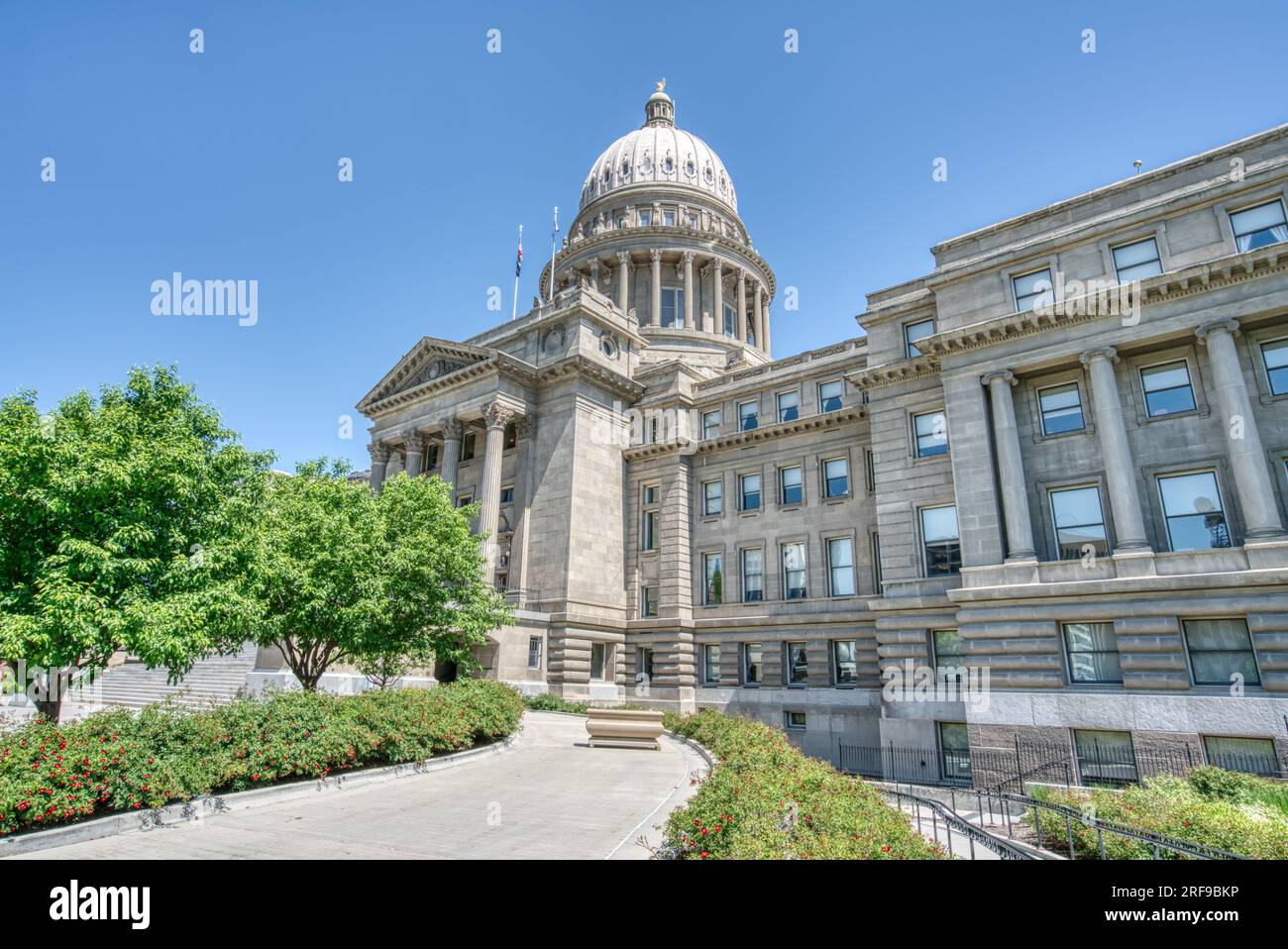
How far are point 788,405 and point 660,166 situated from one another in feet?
151

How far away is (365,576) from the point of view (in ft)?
84.3

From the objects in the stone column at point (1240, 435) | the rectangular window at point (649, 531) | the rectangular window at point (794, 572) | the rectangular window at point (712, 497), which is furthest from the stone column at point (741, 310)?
the stone column at point (1240, 435)

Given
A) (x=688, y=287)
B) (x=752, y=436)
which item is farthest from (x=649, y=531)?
(x=688, y=287)

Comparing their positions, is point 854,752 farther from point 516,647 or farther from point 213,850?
point 213,850

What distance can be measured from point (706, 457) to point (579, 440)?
25.0 feet

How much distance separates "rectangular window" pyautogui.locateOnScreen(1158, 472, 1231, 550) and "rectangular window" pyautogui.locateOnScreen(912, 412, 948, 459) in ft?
25.9

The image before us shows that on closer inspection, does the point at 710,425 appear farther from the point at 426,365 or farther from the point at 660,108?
the point at 660,108

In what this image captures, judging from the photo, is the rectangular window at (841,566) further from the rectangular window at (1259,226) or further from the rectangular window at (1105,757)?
the rectangular window at (1259,226)

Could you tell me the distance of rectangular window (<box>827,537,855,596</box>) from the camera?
34719 mm

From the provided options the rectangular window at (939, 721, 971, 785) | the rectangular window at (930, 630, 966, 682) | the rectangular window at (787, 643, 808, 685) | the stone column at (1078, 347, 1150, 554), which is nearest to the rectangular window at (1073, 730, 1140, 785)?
the rectangular window at (939, 721, 971, 785)

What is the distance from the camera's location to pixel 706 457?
4162 cm
